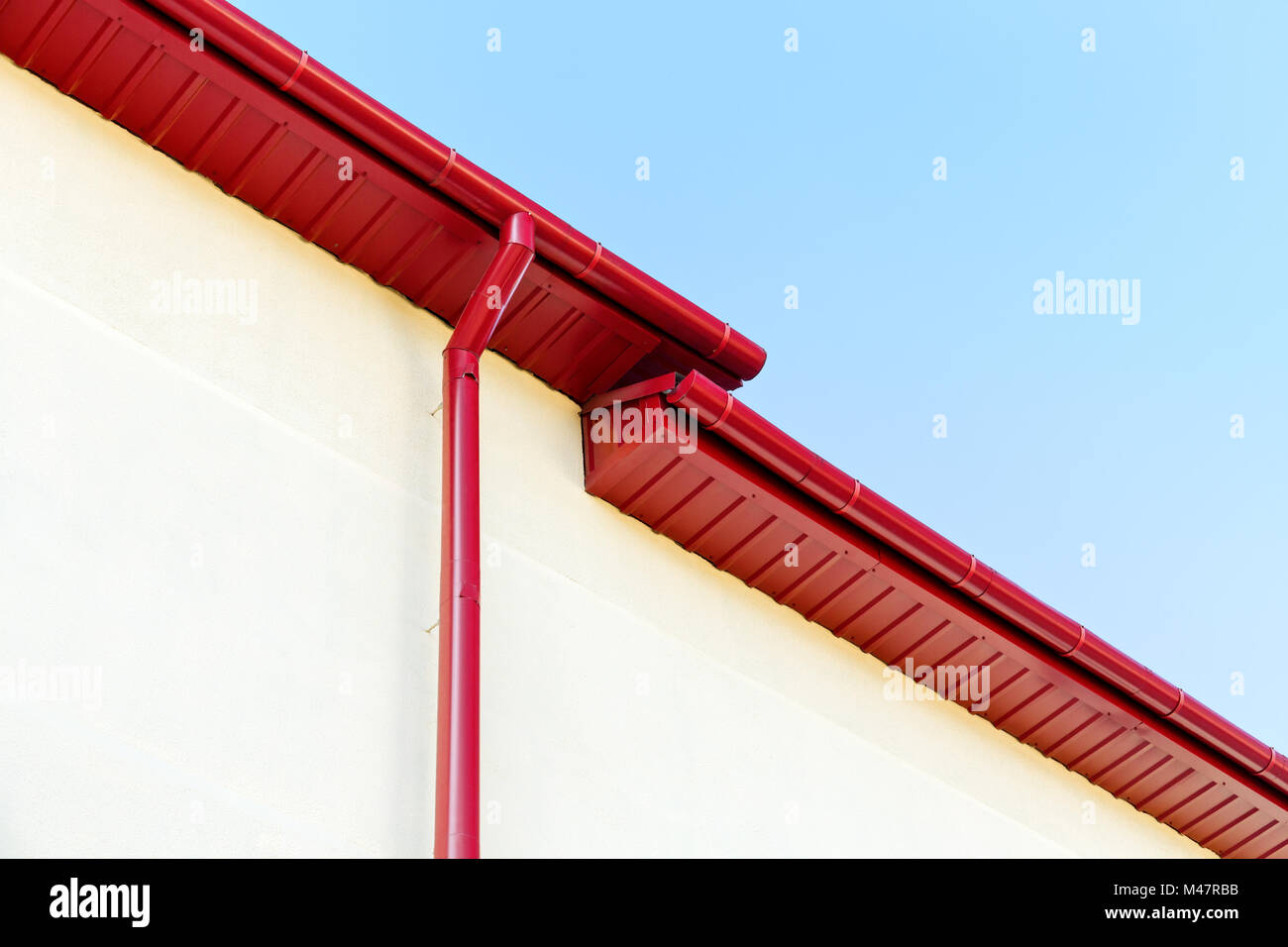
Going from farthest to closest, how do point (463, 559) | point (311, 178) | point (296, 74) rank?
point (311, 178), point (296, 74), point (463, 559)

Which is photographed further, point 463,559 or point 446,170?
point 446,170

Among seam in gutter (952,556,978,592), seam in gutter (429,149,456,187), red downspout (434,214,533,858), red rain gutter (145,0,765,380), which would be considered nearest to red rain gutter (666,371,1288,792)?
seam in gutter (952,556,978,592)

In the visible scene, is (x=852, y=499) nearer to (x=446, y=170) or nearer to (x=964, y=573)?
(x=964, y=573)

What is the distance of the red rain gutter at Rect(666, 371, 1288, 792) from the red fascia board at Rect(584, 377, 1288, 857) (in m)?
0.01

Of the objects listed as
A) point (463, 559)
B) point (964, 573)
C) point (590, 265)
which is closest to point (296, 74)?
point (590, 265)

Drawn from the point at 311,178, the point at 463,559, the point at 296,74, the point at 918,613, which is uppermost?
the point at 296,74

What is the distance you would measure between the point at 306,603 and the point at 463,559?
0.64m

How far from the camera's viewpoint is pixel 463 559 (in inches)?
241

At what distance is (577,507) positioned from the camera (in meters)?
7.37

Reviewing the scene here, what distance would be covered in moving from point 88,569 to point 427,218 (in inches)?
96.0

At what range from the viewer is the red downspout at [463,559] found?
552cm

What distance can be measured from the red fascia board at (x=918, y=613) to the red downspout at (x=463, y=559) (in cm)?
93
